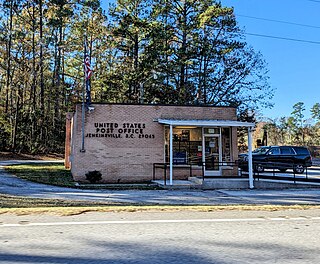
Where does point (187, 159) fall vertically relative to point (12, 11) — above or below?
below

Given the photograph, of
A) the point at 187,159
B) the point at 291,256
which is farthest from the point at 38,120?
the point at 291,256

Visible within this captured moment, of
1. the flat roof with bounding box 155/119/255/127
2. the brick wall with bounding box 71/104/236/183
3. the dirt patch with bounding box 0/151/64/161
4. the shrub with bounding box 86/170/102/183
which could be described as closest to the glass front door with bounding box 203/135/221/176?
the flat roof with bounding box 155/119/255/127

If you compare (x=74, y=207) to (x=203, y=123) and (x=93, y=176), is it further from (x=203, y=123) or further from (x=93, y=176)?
(x=203, y=123)

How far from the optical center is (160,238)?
5207 millimetres

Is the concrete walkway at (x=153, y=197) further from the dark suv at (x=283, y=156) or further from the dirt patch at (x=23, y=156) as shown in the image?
the dirt patch at (x=23, y=156)

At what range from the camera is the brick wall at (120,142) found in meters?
17.7

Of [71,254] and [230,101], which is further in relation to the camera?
[230,101]

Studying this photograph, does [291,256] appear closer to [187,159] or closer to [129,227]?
[129,227]

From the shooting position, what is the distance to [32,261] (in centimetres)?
401

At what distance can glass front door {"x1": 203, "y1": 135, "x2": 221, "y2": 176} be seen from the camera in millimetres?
19156

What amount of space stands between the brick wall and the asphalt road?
10.6 m

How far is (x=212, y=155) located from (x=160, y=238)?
14462 mm

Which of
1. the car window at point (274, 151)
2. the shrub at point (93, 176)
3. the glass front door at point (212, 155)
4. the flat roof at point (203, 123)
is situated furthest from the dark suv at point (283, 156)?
the shrub at point (93, 176)

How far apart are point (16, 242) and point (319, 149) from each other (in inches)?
2119
